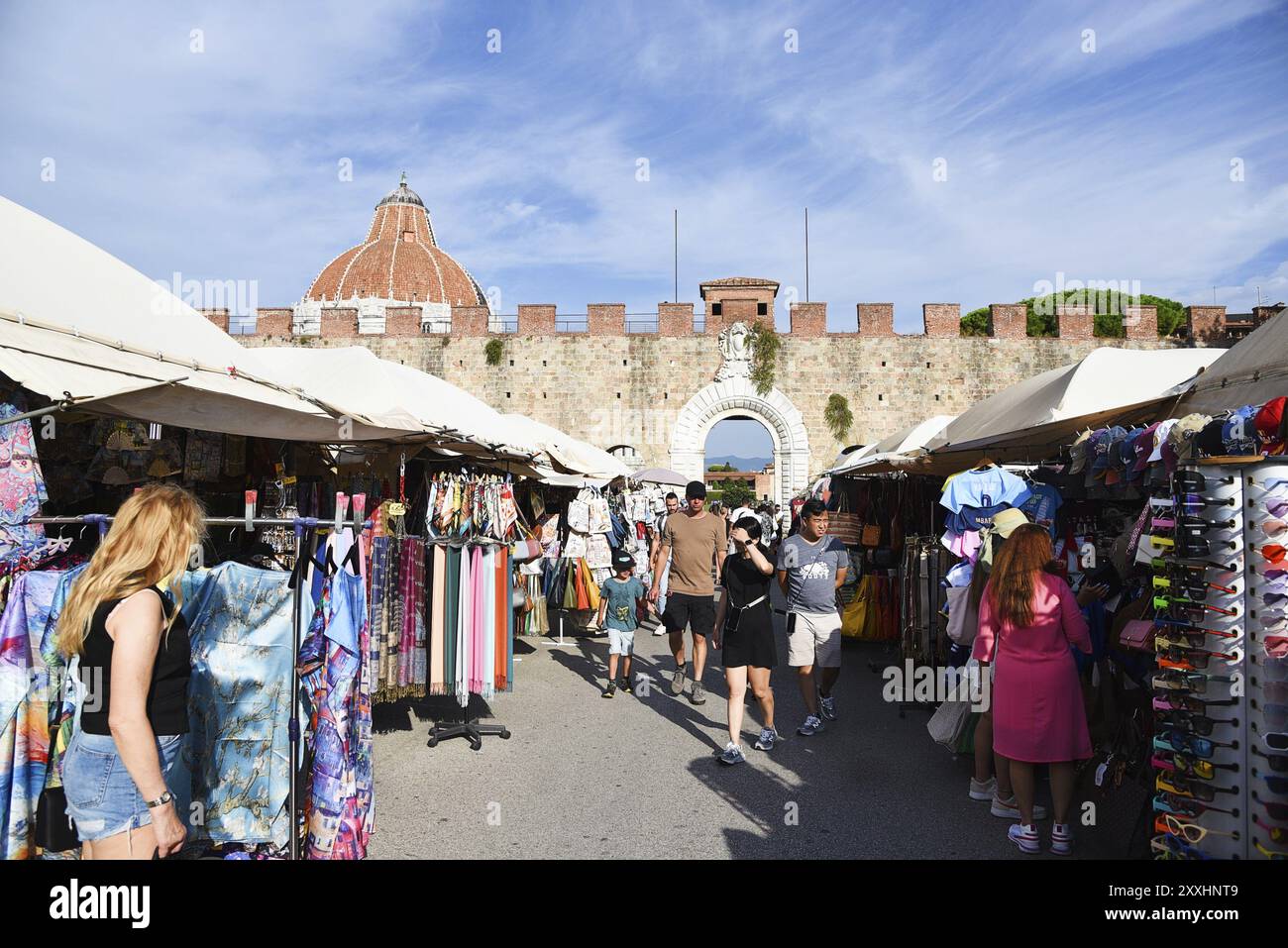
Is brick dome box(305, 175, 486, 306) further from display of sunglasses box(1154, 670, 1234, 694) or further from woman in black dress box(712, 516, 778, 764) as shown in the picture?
display of sunglasses box(1154, 670, 1234, 694)

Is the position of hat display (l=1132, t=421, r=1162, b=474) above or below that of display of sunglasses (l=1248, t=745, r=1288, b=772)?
above

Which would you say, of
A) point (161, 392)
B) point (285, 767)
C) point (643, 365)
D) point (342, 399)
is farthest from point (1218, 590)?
point (643, 365)

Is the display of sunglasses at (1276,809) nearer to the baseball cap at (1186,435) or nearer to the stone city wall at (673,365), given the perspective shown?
the baseball cap at (1186,435)

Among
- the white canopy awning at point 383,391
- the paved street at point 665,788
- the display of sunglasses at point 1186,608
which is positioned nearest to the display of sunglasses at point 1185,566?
the display of sunglasses at point 1186,608

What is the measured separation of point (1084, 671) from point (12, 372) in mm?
5095

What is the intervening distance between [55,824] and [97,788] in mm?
348

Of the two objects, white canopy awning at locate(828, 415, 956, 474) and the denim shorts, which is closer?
the denim shorts

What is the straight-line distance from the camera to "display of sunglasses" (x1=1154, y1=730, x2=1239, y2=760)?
99.4 inches

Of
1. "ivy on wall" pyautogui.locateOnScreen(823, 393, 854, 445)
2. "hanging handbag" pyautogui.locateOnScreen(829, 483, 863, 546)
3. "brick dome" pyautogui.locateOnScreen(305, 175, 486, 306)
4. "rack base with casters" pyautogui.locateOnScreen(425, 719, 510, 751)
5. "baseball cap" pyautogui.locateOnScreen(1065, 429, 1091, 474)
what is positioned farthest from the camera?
"brick dome" pyautogui.locateOnScreen(305, 175, 486, 306)

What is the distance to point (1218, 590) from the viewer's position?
2.56 metres

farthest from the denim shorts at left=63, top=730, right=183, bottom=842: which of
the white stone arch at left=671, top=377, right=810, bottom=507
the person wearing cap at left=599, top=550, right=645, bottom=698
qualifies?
the white stone arch at left=671, top=377, right=810, bottom=507

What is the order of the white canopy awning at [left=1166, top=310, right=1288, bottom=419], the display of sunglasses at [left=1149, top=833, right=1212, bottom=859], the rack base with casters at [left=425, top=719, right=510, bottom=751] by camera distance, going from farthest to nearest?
the rack base with casters at [left=425, top=719, right=510, bottom=751]
the white canopy awning at [left=1166, top=310, right=1288, bottom=419]
the display of sunglasses at [left=1149, top=833, right=1212, bottom=859]

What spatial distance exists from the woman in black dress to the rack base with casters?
1611 millimetres
